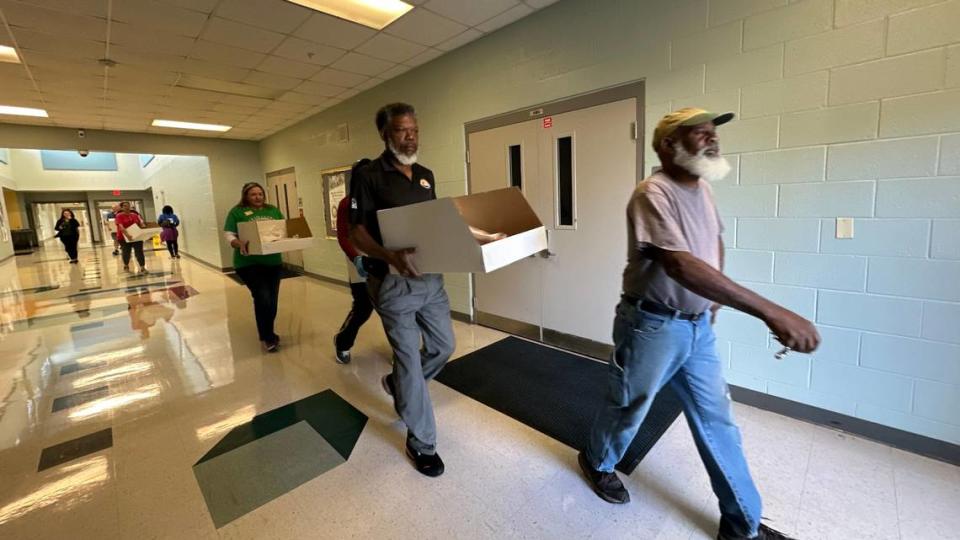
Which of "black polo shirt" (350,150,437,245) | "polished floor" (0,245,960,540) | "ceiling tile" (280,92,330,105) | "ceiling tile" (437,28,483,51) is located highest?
"ceiling tile" (280,92,330,105)

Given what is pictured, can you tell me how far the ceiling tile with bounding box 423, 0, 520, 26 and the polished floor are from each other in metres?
2.76

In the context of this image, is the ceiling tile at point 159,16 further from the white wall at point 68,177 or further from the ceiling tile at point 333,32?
the white wall at point 68,177

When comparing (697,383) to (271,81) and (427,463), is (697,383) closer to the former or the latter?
(427,463)

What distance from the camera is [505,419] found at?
242 cm

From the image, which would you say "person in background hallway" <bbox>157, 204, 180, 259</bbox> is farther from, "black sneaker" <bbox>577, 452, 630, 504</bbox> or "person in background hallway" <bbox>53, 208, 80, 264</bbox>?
"black sneaker" <bbox>577, 452, 630, 504</bbox>

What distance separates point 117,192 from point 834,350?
24.2m

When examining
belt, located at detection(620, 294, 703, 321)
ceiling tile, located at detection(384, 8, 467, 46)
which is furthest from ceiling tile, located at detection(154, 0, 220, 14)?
belt, located at detection(620, 294, 703, 321)

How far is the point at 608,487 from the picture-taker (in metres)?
1.74

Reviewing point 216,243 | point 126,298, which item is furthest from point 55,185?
point 126,298

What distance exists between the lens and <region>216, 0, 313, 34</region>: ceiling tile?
3.02 m

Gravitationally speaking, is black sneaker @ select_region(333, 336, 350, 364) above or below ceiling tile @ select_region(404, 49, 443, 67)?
below

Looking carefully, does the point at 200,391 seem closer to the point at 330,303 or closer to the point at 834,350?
the point at 330,303

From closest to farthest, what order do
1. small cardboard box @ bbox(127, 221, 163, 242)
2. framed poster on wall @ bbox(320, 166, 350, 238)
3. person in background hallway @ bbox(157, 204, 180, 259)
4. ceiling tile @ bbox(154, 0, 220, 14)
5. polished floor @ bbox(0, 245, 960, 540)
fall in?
polished floor @ bbox(0, 245, 960, 540)
ceiling tile @ bbox(154, 0, 220, 14)
framed poster on wall @ bbox(320, 166, 350, 238)
small cardboard box @ bbox(127, 221, 163, 242)
person in background hallway @ bbox(157, 204, 180, 259)

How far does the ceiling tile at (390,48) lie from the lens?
12.3 ft
